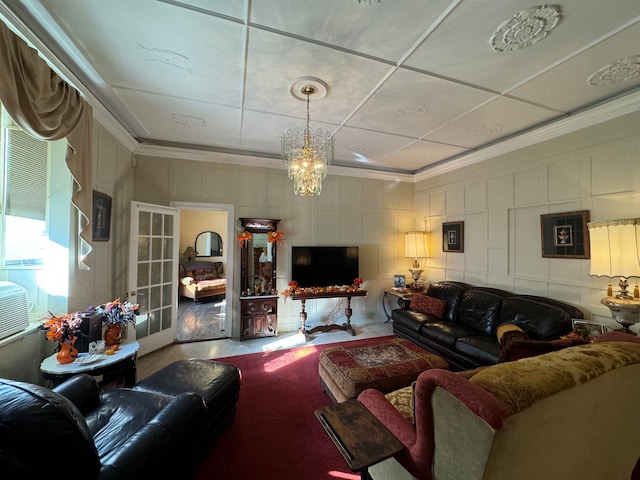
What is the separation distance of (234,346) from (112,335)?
1.75m

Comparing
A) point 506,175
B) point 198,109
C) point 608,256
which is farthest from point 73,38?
point 506,175

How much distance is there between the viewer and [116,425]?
1.50m

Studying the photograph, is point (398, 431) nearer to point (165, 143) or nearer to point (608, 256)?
point (608, 256)

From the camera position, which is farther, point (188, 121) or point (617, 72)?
point (188, 121)

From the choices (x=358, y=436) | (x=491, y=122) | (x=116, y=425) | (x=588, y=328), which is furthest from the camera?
(x=491, y=122)

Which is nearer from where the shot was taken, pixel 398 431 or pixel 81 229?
pixel 398 431

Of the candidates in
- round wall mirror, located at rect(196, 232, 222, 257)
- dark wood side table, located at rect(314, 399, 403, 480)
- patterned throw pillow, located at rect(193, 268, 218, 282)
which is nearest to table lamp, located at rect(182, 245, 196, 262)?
round wall mirror, located at rect(196, 232, 222, 257)

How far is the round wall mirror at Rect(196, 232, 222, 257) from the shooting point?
7487mm

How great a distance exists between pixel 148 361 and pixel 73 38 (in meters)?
3.40

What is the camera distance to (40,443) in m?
Answer: 0.84

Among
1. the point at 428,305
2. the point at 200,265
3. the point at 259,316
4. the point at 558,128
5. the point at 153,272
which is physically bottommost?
the point at 259,316

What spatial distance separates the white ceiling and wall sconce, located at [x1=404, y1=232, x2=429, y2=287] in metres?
1.96

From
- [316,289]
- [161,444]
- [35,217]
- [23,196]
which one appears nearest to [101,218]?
[35,217]

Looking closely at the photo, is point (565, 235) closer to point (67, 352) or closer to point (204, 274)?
point (67, 352)
